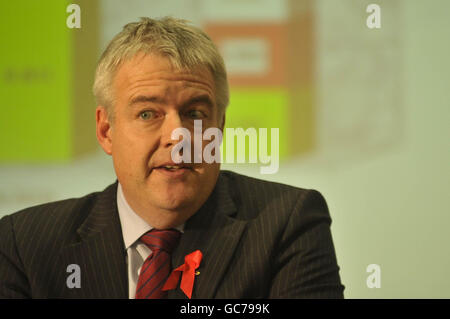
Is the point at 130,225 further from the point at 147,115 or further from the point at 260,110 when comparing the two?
the point at 260,110

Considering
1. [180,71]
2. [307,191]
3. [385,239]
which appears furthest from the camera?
[385,239]

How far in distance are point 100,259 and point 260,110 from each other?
3.24 ft

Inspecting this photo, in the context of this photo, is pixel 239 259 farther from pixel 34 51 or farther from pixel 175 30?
pixel 34 51

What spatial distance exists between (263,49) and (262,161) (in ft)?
1.69

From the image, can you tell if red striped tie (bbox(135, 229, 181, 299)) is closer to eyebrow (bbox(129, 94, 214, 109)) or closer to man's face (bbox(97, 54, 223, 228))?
man's face (bbox(97, 54, 223, 228))

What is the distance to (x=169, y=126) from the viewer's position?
1.63 meters

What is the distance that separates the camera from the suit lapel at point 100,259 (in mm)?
1672

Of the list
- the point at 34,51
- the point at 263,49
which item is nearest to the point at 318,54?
the point at 263,49

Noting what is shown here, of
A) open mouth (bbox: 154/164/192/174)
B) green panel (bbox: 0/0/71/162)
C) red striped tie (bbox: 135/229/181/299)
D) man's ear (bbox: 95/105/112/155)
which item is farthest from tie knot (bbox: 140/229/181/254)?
green panel (bbox: 0/0/71/162)

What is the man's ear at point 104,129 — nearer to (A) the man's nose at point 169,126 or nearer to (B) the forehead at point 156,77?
(B) the forehead at point 156,77

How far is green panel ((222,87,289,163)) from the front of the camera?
223 centimetres

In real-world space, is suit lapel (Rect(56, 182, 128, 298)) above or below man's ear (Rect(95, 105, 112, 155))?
below

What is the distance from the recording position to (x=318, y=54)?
2289mm

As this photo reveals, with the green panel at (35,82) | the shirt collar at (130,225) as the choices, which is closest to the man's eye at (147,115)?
the shirt collar at (130,225)
